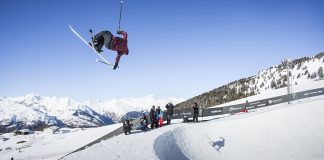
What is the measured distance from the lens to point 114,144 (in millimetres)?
18844

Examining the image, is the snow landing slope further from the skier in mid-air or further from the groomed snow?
the groomed snow

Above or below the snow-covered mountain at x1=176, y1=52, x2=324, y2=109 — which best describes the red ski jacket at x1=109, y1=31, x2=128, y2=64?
below

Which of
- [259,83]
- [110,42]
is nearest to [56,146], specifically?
[110,42]

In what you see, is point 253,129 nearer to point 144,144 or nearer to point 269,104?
point 144,144

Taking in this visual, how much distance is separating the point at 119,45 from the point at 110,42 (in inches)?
21.2

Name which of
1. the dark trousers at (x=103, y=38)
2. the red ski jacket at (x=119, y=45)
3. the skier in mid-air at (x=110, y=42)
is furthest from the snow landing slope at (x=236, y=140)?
the dark trousers at (x=103, y=38)

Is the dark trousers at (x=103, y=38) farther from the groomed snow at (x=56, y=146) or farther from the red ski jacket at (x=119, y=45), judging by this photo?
the groomed snow at (x=56, y=146)

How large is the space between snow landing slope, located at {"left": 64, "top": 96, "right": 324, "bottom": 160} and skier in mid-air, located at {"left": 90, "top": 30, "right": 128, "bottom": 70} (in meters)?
5.43

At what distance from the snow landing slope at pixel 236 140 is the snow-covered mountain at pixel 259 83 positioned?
68.0 m

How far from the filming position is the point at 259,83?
359ft

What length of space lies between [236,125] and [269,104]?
13915mm

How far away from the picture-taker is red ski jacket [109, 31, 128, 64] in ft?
45.5

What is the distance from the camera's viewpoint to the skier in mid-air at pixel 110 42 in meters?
13.6

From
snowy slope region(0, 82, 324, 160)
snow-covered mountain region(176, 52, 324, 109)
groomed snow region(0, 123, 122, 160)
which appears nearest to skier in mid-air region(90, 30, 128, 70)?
snowy slope region(0, 82, 324, 160)
